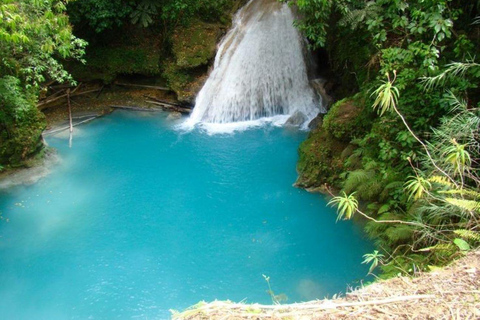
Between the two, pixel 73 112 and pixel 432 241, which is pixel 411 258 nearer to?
pixel 432 241

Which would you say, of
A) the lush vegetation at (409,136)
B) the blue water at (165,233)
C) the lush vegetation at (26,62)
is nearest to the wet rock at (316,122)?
the blue water at (165,233)

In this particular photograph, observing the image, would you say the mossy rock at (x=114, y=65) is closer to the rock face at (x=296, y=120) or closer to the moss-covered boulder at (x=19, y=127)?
the moss-covered boulder at (x=19, y=127)

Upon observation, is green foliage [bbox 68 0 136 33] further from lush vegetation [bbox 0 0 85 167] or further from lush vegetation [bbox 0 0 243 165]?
lush vegetation [bbox 0 0 85 167]

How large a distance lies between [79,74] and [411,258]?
10041 millimetres

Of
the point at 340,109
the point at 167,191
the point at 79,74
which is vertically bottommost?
the point at 167,191

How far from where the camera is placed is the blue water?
20.5 feet

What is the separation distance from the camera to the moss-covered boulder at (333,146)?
26.2 feet

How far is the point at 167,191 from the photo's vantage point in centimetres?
840

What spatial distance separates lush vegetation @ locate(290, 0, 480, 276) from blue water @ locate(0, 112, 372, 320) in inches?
33.8

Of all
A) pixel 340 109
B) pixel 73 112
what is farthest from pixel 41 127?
pixel 340 109

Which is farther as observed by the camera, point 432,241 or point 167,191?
point 167,191

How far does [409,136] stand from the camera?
6059mm

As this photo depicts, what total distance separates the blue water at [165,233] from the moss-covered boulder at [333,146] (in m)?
0.37

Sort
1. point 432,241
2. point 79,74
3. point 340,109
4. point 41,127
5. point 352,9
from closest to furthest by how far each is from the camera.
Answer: point 432,241 < point 352,9 < point 340,109 < point 41,127 < point 79,74
